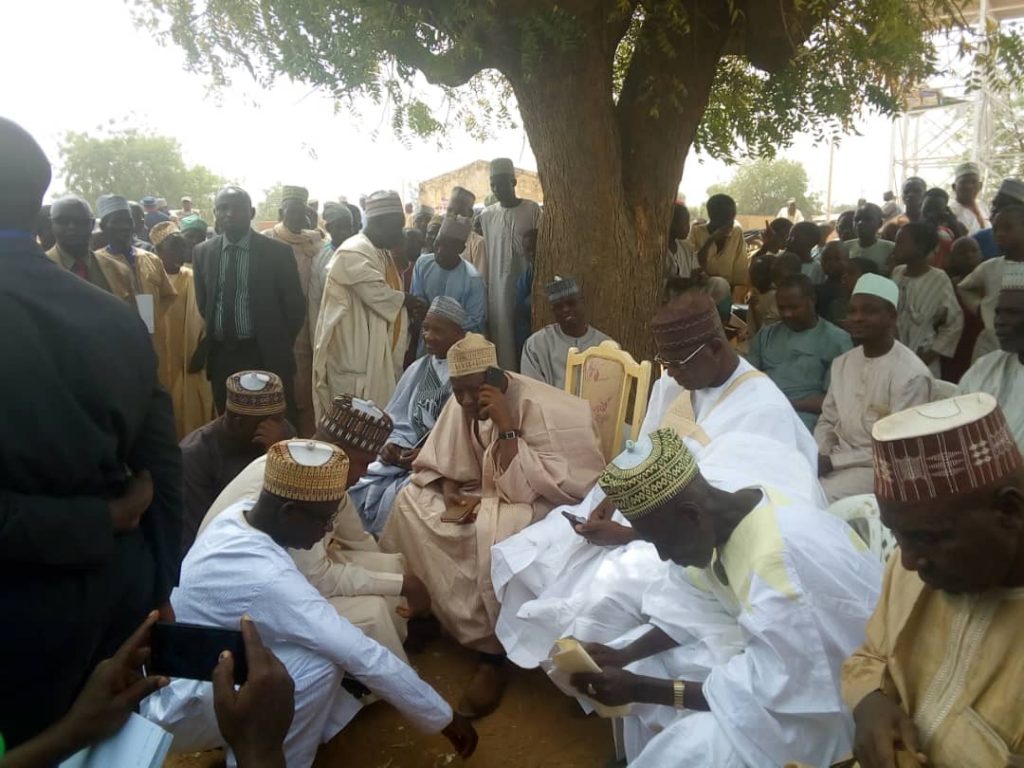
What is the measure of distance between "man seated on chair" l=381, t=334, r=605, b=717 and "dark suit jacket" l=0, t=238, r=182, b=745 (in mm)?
2134

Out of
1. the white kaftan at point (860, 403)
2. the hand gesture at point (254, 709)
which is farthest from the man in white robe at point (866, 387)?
the hand gesture at point (254, 709)

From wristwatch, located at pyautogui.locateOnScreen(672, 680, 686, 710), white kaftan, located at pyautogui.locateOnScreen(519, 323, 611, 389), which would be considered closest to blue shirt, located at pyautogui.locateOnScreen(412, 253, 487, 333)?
white kaftan, located at pyautogui.locateOnScreen(519, 323, 611, 389)

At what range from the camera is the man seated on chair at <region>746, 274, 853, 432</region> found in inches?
200

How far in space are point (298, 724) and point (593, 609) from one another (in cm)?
117

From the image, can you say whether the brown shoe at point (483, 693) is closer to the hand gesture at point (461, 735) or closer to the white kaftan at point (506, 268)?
the hand gesture at point (461, 735)

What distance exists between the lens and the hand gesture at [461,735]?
10.7 ft

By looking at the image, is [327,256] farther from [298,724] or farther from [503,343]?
[298,724]

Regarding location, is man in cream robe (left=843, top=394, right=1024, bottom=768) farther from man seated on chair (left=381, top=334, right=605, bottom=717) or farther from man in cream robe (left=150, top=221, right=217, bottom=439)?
man in cream robe (left=150, top=221, right=217, bottom=439)

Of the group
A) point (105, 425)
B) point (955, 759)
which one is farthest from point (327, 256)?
point (955, 759)

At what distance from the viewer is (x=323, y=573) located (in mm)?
3418

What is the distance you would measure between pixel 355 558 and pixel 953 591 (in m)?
2.68

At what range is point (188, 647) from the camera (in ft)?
6.97

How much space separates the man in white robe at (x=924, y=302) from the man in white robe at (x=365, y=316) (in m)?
3.75

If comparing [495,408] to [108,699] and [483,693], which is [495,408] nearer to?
[483,693]
